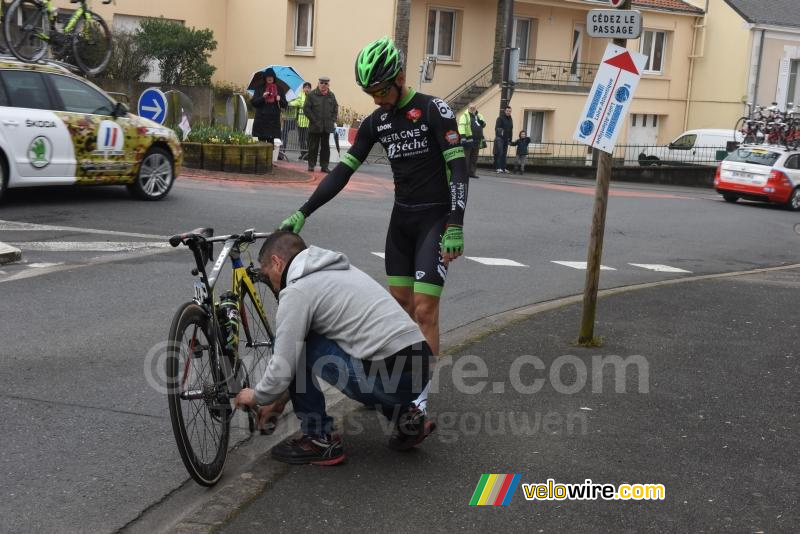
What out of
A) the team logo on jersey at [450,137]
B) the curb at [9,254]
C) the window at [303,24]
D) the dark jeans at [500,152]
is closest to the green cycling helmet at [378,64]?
the team logo on jersey at [450,137]

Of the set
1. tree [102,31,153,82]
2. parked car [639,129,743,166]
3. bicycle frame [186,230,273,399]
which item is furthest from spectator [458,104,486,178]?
bicycle frame [186,230,273,399]

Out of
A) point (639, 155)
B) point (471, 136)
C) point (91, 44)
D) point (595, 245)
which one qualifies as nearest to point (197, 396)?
point (595, 245)

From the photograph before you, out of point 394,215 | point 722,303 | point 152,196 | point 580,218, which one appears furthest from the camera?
point 580,218

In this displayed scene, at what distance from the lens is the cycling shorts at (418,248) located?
6004mm

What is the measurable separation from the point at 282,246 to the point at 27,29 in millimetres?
12502

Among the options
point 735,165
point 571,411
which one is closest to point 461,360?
point 571,411

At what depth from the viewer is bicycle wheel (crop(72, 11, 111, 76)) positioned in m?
17.2

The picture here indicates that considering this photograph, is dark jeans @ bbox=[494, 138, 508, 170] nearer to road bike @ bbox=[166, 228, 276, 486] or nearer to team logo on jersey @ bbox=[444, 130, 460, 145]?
team logo on jersey @ bbox=[444, 130, 460, 145]

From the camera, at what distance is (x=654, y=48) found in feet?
146

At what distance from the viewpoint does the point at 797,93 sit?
45.6 meters

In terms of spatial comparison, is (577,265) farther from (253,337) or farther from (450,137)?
(253,337)

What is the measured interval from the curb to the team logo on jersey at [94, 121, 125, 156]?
378 cm

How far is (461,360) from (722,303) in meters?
4.10

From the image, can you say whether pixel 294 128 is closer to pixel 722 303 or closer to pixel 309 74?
pixel 309 74
